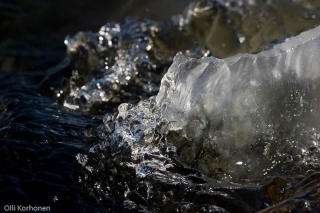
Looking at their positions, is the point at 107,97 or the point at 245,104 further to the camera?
the point at 107,97

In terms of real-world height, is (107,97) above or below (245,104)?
above

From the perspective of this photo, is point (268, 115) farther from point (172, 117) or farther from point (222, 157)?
point (172, 117)

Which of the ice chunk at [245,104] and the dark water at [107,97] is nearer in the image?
the dark water at [107,97]

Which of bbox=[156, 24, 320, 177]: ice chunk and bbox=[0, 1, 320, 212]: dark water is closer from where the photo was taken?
bbox=[0, 1, 320, 212]: dark water

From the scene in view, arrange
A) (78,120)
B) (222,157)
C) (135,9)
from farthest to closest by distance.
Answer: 1. (135,9)
2. (78,120)
3. (222,157)

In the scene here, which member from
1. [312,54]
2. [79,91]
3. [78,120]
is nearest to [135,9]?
[79,91]
